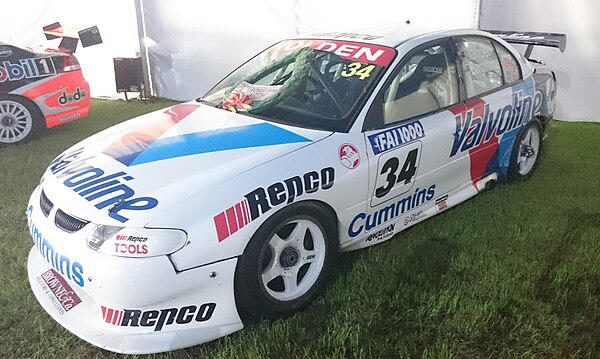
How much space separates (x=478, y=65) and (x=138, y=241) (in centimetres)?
270

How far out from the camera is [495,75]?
3.88 m

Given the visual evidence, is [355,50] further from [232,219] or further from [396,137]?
[232,219]

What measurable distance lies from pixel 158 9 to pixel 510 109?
18.9 ft

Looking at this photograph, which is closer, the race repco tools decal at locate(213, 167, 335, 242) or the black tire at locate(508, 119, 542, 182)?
the race repco tools decal at locate(213, 167, 335, 242)

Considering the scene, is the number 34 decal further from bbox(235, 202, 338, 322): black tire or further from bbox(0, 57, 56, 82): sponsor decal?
bbox(0, 57, 56, 82): sponsor decal

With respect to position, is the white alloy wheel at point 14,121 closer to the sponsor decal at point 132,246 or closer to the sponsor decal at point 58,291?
the sponsor decal at point 58,291

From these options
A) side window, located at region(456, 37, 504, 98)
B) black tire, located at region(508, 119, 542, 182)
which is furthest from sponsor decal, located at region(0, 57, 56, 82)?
black tire, located at region(508, 119, 542, 182)

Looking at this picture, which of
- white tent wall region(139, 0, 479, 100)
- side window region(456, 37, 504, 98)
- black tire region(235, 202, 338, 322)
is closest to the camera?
black tire region(235, 202, 338, 322)

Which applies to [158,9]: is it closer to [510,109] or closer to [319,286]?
[510,109]

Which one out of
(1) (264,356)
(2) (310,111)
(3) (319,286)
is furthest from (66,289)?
(2) (310,111)

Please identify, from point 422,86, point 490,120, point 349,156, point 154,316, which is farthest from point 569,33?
point 154,316

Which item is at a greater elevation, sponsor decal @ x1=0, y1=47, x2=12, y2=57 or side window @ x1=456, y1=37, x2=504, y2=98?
side window @ x1=456, y1=37, x2=504, y2=98

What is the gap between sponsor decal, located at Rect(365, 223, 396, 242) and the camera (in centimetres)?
309

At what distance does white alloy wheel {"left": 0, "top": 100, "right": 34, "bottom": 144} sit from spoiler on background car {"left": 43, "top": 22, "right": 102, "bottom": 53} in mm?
2507
